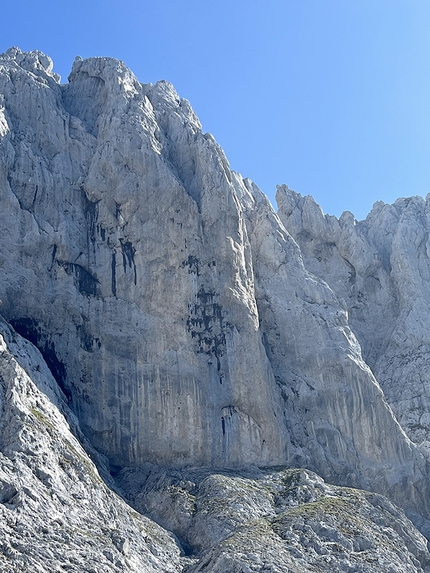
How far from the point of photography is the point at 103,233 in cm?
8256

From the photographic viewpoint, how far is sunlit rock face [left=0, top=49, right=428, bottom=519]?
2953 inches

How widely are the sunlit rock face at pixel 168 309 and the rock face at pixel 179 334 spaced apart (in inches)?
6.6

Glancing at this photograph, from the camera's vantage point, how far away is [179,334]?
258 feet

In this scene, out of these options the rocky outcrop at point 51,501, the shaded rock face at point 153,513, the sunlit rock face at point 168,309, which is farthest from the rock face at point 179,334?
the rocky outcrop at point 51,501

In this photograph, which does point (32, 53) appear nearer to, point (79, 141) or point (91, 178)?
point (79, 141)

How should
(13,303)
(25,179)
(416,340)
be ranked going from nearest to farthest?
(13,303) → (25,179) → (416,340)

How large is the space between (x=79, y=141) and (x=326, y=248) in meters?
39.0

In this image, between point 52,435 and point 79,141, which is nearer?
point 52,435

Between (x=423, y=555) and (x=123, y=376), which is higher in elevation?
(x=123, y=376)

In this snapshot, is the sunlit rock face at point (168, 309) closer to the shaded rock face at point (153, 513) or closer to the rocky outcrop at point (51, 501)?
the shaded rock face at point (153, 513)

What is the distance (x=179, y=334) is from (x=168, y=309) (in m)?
2.73

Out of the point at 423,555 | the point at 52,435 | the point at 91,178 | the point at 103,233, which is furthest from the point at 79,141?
the point at 423,555

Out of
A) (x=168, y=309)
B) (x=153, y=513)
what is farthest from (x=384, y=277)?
(x=153, y=513)

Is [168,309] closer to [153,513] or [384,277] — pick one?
[153,513]
